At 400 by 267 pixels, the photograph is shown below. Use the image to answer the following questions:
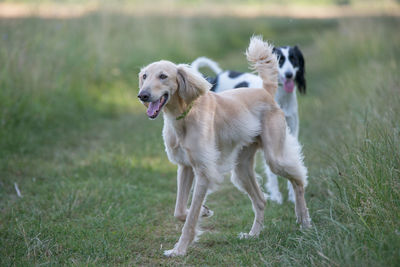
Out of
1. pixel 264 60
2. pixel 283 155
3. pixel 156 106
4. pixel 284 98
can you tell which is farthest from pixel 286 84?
pixel 156 106

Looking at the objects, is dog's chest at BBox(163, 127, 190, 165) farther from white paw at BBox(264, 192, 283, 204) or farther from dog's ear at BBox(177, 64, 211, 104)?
white paw at BBox(264, 192, 283, 204)

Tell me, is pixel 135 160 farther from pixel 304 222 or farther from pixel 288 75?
pixel 304 222

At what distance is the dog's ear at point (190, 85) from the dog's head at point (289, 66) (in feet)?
6.60

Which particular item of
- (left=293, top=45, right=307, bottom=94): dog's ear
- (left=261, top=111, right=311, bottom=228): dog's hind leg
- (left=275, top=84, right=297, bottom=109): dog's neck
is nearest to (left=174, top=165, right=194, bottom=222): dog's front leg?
(left=261, top=111, right=311, bottom=228): dog's hind leg

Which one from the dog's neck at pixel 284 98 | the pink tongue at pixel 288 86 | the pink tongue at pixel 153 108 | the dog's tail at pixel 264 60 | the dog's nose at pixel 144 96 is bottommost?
the dog's neck at pixel 284 98

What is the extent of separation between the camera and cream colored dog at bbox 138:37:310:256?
384 cm

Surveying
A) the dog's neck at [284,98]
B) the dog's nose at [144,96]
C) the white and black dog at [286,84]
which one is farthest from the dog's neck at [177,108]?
the dog's neck at [284,98]

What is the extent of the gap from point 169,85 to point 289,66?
2.29 m

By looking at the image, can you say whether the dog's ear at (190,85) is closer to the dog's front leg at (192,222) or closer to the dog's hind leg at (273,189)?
the dog's front leg at (192,222)

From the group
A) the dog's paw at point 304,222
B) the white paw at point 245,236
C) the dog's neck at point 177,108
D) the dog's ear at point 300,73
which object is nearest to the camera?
the dog's neck at point 177,108

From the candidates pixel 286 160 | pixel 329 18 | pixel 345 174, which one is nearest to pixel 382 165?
pixel 345 174

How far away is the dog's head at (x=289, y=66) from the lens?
5.67 meters

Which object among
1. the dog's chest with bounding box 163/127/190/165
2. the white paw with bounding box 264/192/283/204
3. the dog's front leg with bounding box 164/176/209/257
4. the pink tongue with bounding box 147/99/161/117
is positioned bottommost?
the white paw with bounding box 264/192/283/204

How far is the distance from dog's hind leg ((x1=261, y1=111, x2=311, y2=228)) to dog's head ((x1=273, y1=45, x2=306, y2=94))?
138cm
